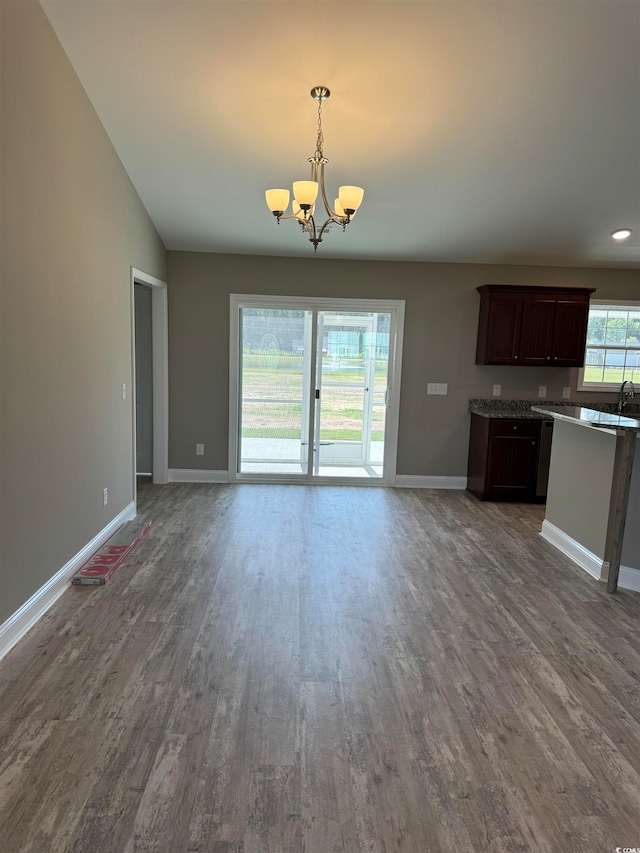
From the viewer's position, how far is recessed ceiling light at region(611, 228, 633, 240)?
15.0ft

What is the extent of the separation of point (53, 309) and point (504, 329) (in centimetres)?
412

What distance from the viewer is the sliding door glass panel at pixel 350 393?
18.1 feet

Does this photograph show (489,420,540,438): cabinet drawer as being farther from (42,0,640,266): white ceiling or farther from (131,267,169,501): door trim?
(131,267,169,501): door trim

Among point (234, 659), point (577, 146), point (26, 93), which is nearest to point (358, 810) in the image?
point (234, 659)

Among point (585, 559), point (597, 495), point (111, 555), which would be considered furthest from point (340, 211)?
point (585, 559)

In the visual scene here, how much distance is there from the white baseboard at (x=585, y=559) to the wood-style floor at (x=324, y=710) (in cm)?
10

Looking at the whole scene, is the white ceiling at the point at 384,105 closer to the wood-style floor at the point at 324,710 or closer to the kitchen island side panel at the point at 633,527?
the kitchen island side panel at the point at 633,527

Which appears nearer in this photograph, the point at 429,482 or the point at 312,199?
the point at 312,199

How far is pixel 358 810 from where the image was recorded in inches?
64.4

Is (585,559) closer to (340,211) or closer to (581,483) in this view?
(581,483)

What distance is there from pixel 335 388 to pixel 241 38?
11.1ft

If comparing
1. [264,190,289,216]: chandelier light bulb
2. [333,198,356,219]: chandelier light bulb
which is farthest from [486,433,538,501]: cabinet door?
[264,190,289,216]: chandelier light bulb

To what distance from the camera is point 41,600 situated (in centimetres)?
275

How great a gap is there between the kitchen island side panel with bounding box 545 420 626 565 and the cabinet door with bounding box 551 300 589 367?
A: 139cm
